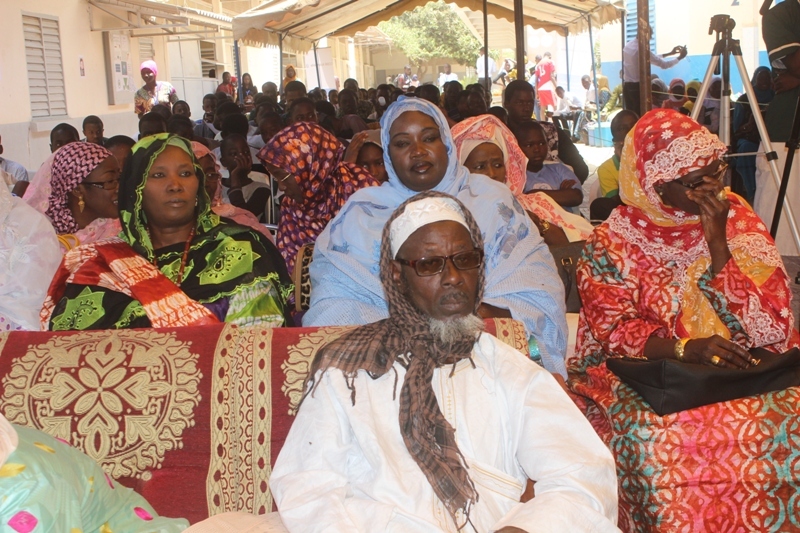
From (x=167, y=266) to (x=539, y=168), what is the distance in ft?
11.1

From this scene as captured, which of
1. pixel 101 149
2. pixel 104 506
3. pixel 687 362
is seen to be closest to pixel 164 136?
pixel 101 149

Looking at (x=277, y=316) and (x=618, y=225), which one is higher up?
(x=618, y=225)

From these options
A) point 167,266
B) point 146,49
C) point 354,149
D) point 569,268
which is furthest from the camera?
point 146,49

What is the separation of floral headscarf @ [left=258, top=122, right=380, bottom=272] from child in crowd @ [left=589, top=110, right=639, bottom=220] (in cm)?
197

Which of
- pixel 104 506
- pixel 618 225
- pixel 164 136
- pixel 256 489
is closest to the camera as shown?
pixel 104 506

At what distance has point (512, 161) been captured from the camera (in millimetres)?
5055

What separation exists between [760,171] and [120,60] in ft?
41.1

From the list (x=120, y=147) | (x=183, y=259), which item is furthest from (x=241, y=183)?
(x=183, y=259)

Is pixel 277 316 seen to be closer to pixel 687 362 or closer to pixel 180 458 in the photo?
pixel 180 458

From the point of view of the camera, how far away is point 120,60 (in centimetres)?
1568

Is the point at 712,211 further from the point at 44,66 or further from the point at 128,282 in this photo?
the point at 44,66

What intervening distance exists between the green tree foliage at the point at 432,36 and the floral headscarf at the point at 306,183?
41342mm

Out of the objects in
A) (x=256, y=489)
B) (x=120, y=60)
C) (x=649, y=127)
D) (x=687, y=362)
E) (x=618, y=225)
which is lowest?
(x=256, y=489)

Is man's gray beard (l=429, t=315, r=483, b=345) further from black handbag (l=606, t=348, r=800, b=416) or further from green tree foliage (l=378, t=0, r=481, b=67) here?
green tree foliage (l=378, t=0, r=481, b=67)
